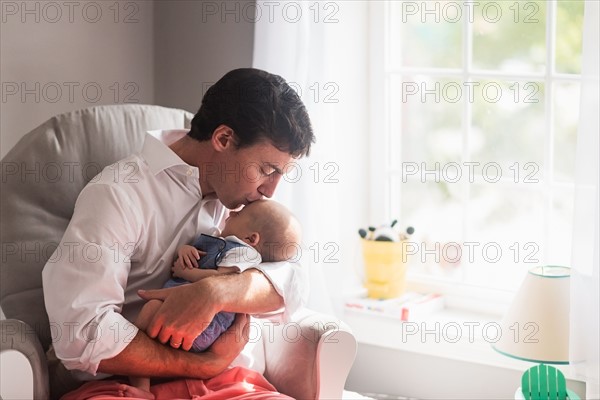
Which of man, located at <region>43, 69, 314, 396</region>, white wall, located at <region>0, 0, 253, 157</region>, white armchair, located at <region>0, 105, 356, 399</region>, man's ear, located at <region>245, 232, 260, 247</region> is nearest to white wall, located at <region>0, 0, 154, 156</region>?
white wall, located at <region>0, 0, 253, 157</region>

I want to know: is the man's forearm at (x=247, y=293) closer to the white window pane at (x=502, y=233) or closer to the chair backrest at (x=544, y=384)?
the chair backrest at (x=544, y=384)

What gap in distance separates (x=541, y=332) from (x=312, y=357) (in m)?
0.60

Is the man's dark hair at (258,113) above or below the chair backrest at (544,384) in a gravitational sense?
above

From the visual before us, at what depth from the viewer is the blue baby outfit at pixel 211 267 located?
6.56 feet

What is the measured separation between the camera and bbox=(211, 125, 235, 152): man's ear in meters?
2.09

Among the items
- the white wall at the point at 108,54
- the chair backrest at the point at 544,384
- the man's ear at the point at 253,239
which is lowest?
the chair backrest at the point at 544,384

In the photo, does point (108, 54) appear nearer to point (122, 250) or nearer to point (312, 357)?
point (122, 250)

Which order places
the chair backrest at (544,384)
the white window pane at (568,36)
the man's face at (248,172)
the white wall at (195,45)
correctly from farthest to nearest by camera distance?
the white wall at (195,45) < the white window pane at (568,36) < the chair backrest at (544,384) < the man's face at (248,172)

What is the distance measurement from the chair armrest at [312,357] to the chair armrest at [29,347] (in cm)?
60

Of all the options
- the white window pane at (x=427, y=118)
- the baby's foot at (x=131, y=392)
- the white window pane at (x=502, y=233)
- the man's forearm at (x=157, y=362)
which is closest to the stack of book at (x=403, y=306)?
the white window pane at (x=502, y=233)

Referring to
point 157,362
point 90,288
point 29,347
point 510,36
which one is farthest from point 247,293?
point 510,36

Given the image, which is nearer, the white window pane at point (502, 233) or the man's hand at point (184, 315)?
the man's hand at point (184, 315)

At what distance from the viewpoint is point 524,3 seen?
2.76 m

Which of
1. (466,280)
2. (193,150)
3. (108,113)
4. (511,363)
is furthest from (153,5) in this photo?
(511,363)
